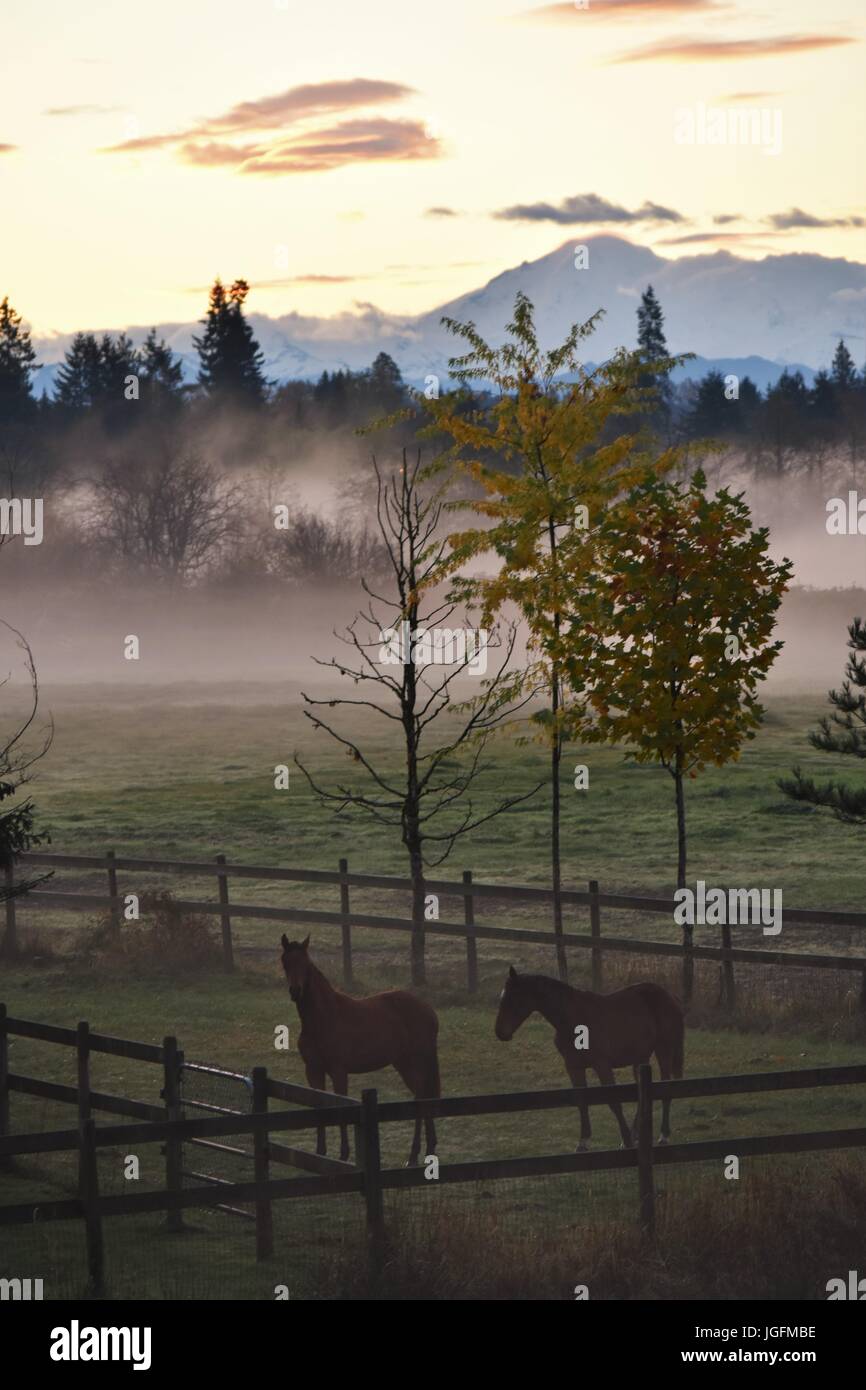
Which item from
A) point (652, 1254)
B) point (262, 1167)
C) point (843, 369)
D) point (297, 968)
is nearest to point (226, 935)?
point (297, 968)

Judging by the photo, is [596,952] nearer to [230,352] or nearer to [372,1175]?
[372,1175]

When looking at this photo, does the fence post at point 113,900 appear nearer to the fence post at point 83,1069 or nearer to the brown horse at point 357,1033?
the brown horse at point 357,1033

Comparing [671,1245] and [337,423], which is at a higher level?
[337,423]

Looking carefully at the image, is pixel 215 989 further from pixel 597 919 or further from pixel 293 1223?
pixel 293 1223

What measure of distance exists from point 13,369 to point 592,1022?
364 ft

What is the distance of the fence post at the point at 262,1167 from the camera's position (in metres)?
13.2

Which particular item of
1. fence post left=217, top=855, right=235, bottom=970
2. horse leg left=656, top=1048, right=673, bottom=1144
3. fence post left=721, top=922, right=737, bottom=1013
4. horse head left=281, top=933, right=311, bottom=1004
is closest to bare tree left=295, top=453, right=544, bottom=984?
fence post left=217, top=855, right=235, bottom=970

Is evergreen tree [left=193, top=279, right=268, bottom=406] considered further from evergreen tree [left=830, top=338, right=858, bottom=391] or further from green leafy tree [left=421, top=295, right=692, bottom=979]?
green leafy tree [left=421, top=295, right=692, bottom=979]

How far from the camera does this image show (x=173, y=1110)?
46.3 ft

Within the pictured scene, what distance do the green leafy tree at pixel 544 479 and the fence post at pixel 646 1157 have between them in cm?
1063

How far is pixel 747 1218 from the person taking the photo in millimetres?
13328

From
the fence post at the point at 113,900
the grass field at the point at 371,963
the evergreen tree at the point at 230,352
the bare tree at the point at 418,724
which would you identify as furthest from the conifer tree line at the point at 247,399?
the fence post at the point at 113,900

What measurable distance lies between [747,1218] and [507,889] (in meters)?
11.1
